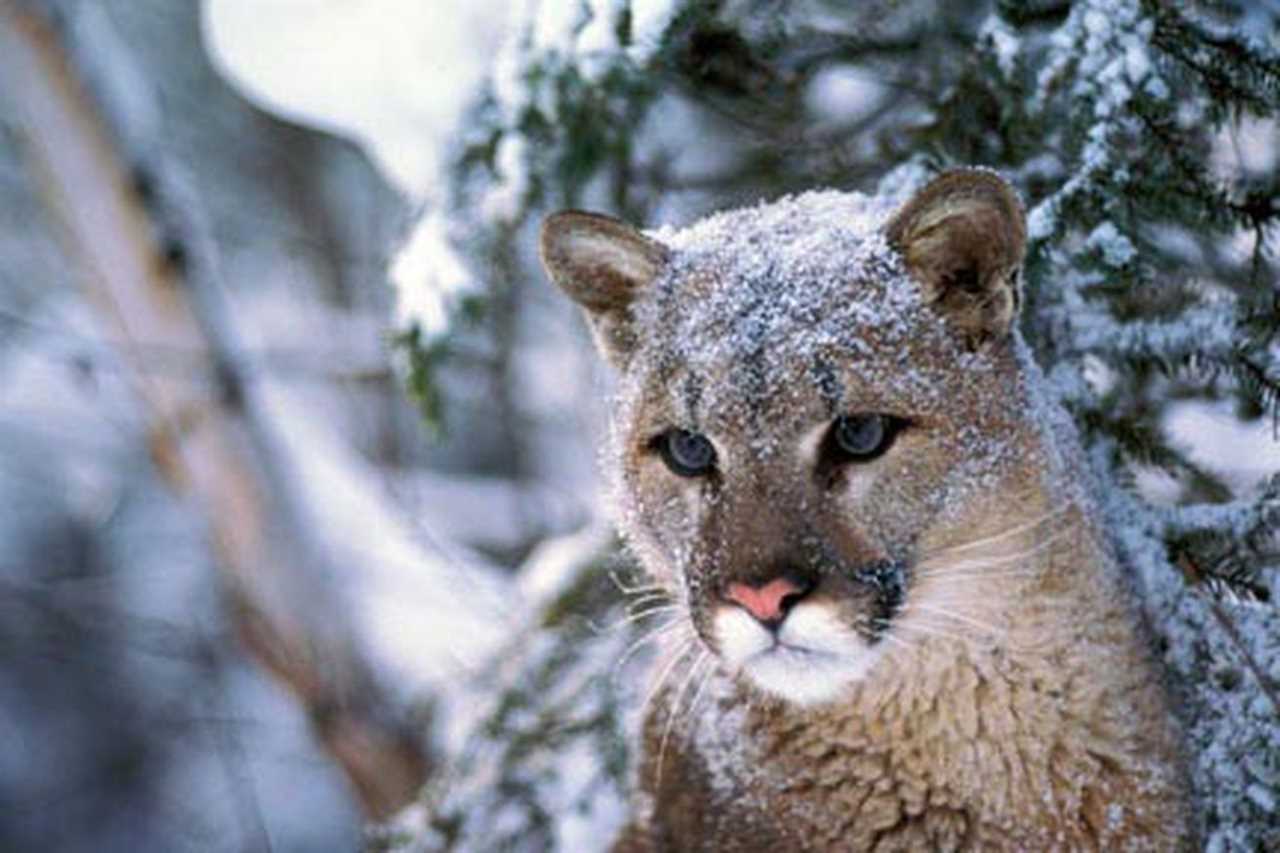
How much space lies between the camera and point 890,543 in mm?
2938

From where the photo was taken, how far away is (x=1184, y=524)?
319cm

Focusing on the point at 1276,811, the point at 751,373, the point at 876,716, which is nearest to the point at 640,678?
the point at 876,716

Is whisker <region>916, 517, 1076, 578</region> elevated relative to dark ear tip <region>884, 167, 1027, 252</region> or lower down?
lower down

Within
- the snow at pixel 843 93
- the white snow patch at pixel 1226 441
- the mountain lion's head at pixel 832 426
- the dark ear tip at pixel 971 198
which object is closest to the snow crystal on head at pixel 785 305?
the mountain lion's head at pixel 832 426

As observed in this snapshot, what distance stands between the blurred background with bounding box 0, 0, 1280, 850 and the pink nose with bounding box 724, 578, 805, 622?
81cm

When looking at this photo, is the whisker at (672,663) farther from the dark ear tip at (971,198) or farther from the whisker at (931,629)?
the dark ear tip at (971,198)

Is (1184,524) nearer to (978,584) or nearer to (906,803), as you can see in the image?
(978,584)

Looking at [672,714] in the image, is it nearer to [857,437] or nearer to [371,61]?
[857,437]

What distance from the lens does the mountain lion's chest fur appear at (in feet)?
9.53

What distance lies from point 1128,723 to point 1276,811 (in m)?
0.28

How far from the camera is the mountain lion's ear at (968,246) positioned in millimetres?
2889

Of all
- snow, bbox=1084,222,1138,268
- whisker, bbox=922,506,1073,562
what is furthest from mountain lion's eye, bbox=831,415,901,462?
snow, bbox=1084,222,1138,268

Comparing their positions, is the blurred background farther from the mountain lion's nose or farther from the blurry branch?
the mountain lion's nose

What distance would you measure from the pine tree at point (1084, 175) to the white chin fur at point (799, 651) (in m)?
0.68
